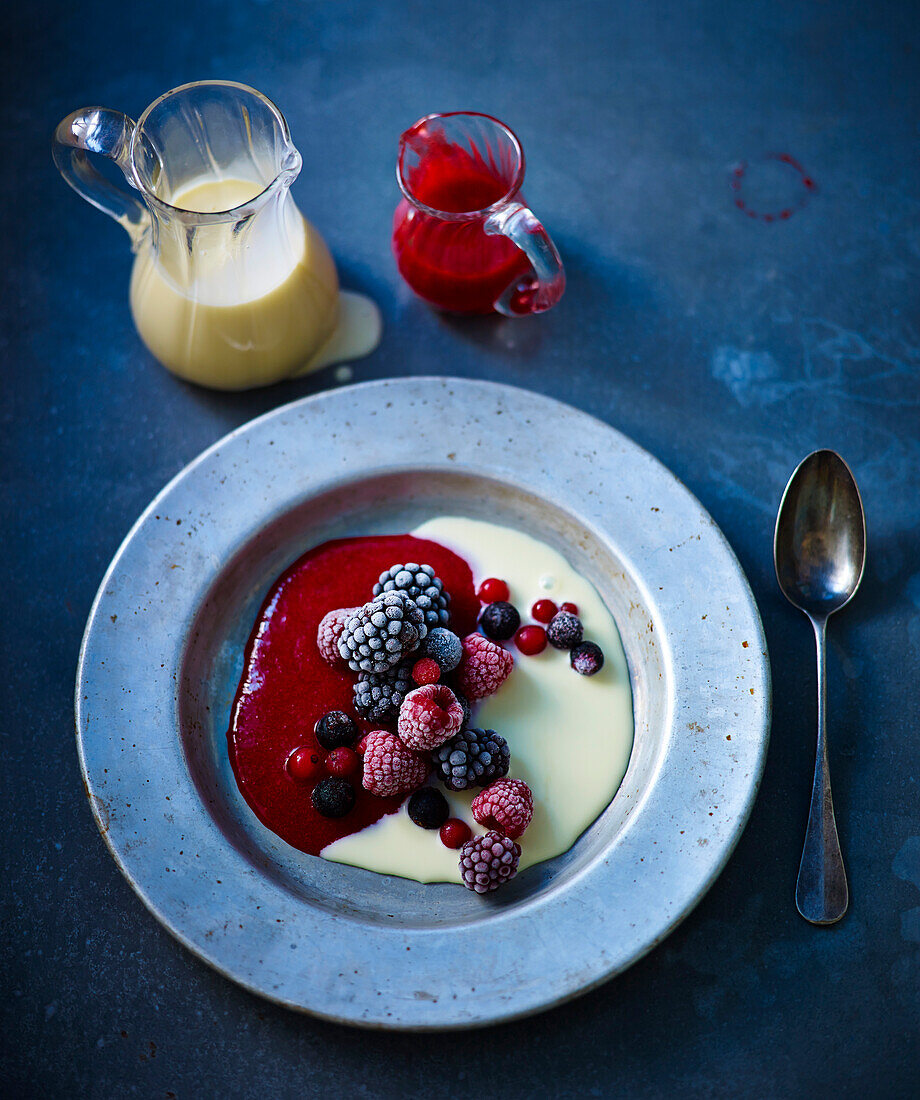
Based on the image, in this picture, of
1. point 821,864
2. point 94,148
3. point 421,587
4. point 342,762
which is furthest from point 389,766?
point 94,148

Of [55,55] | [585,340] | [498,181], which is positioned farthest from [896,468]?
[55,55]

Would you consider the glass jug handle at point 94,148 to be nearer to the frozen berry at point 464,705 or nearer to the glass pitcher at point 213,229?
the glass pitcher at point 213,229

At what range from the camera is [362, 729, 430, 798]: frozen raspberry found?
2.92 feet

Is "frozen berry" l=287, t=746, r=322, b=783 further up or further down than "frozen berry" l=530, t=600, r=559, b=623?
further down

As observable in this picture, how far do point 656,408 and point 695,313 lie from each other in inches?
6.1

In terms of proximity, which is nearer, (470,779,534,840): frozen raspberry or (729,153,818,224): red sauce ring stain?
(470,779,534,840): frozen raspberry

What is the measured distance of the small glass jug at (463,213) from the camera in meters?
1.06

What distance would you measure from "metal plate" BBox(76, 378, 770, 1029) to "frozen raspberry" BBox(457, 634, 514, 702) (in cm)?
16

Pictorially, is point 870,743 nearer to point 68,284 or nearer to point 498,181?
point 498,181

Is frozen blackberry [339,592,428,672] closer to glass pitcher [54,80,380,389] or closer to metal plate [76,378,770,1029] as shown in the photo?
metal plate [76,378,770,1029]

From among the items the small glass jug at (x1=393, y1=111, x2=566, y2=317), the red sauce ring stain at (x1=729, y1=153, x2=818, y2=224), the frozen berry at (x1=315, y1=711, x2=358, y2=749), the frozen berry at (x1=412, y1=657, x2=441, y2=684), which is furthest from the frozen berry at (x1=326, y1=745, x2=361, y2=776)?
the red sauce ring stain at (x1=729, y1=153, x2=818, y2=224)

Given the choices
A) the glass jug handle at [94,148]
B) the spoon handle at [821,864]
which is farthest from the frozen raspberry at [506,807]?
the glass jug handle at [94,148]

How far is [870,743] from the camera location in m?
1.00

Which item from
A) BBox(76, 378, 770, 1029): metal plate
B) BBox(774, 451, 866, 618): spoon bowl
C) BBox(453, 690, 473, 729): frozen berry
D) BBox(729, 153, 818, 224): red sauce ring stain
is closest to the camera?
BBox(76, 378, 770, 1029): metal plate
